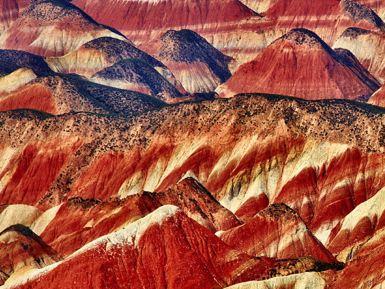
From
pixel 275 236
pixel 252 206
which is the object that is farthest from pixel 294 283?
pixel 252 206

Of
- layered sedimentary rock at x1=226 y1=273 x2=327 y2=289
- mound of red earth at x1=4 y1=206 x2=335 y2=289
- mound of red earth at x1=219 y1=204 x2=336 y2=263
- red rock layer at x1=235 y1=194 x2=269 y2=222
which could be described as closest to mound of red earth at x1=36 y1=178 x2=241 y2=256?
mound of red earth at x1=219 y1=204 x2=336 y2=263

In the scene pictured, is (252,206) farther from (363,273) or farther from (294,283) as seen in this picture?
(363,273)

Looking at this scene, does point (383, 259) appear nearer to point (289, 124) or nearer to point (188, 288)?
point (188, 288)

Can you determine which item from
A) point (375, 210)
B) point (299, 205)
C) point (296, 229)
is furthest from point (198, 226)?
point (299, 205)

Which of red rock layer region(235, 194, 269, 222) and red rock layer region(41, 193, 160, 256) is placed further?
red rock layer region(235, 194, 269, 222)

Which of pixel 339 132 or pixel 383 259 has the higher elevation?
pixel 383 259

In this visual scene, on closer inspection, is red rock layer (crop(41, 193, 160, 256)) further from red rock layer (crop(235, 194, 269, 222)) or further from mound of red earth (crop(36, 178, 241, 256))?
red rock layer (crop(235, 194, 269, 222))

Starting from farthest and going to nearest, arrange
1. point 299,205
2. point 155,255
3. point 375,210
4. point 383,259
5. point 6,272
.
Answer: point 299,205, point 375,210, point 6,272, point 155,255, point 383,259
